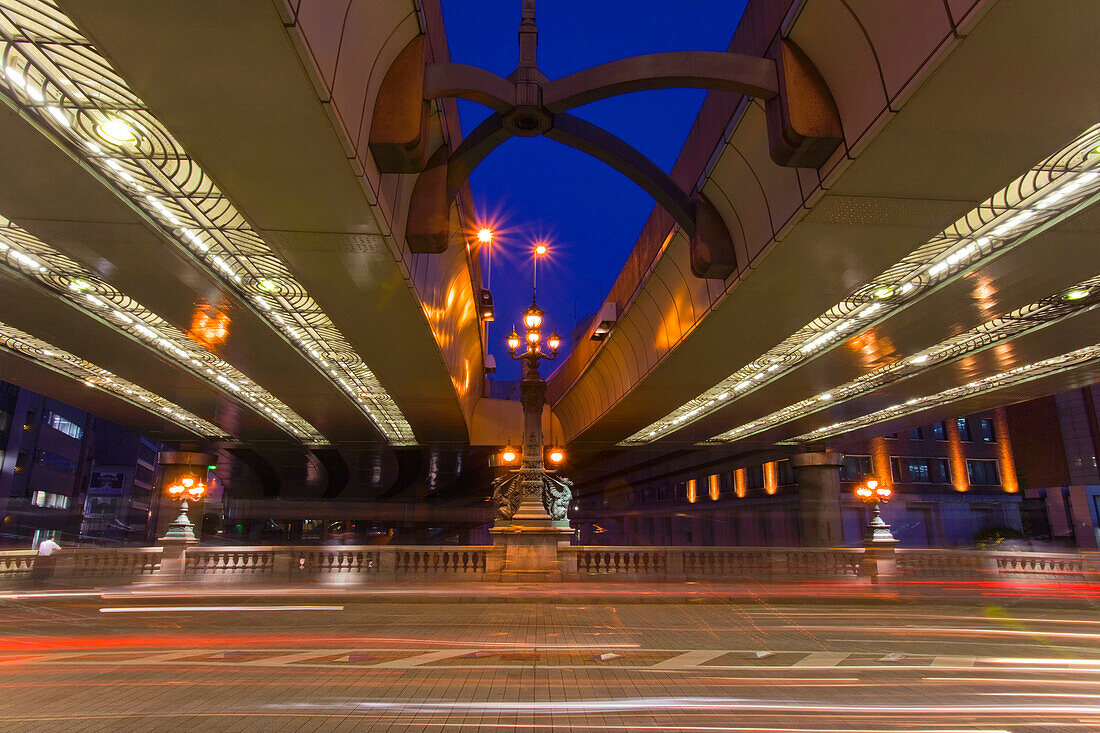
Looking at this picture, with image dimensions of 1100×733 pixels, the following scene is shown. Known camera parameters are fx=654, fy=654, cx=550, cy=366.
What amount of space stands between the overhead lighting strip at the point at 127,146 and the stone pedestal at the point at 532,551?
7.55 metres

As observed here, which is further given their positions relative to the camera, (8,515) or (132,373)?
(8,515)

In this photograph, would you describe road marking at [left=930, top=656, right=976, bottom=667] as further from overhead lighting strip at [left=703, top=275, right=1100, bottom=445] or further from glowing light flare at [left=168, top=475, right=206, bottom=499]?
glowing light flare at [left=168, top=475, right=206, bottom=499]

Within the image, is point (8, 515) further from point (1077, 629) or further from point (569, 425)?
point (1077, 629)

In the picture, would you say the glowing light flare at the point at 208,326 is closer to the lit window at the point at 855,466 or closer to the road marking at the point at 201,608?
the road marking at the point at 201,608

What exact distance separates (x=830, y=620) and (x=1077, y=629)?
3.44m

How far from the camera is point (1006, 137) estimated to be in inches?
236

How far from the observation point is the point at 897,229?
311 inches

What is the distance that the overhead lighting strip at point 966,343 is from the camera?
1141cm

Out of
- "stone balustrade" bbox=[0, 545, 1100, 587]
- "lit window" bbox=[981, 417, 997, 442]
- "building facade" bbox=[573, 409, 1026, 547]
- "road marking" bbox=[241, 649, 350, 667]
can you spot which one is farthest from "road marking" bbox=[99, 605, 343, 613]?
"lit window" bbox=[981, 417, 997, 442]

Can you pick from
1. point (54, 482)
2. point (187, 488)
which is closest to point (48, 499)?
point (54, 482)

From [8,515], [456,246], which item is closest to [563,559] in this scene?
[456,246]

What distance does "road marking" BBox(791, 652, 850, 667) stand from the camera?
637 centimetres

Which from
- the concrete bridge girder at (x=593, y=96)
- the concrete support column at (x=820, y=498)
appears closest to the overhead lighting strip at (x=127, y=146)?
the concrete bridge girder at (x=593, y=96)

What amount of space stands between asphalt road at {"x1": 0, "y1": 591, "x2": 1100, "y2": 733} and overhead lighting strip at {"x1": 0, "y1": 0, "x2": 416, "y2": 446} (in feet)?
16.5
